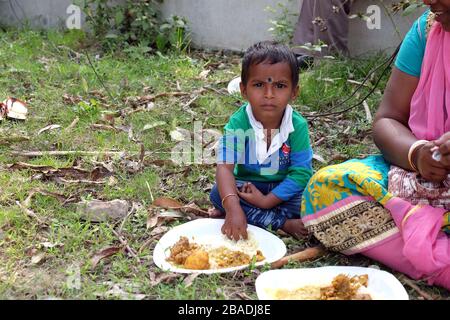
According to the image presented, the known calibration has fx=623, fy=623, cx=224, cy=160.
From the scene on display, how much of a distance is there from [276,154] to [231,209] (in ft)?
1.14

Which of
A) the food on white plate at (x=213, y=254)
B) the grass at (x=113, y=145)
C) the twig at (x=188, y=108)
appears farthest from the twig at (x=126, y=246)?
the twig at (x=188, y=108)

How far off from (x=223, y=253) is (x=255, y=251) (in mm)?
138

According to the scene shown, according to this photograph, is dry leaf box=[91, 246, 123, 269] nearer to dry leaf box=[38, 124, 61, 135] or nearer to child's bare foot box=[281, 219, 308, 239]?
child's bare foot box=[281, 219, 308, 239]

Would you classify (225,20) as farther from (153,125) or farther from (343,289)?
(343,289)

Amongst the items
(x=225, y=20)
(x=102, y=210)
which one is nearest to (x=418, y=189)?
(x=102, y=210)

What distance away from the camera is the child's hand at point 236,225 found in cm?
268

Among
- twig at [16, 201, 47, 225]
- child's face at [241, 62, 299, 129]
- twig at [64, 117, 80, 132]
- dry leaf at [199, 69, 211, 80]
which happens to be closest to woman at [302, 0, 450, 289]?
child's face at [241, 62, 299, 129]

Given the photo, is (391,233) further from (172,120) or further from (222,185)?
(172,120)

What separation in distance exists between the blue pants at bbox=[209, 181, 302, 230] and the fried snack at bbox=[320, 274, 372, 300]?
0.59 metres

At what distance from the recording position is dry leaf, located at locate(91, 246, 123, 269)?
253 cm

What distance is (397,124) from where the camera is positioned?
257 centimetres

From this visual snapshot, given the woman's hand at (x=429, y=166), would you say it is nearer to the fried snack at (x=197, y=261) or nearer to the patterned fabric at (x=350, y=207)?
the patterned fabric at (x=350, y=207)
